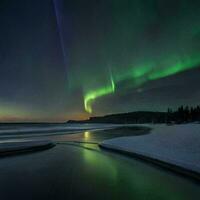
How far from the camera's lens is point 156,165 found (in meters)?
13.3

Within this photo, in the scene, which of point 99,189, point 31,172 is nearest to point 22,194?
point 99,189

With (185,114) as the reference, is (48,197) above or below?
below

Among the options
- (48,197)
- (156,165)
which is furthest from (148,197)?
(156,165)

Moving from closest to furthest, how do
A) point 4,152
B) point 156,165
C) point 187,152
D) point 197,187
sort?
1. point 197,187
2. point 156,165
3. point 187,152
4. point 4,152

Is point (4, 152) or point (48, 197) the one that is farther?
point (4, 152)

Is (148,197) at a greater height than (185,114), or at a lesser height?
lesser

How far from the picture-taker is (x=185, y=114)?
370 ft

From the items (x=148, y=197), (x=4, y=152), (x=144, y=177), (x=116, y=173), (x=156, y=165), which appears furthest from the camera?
(x=4, y=152)

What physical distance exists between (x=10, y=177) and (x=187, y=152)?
11.7 meters

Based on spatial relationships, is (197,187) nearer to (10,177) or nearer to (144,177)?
(144,177)

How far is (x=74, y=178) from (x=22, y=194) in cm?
315

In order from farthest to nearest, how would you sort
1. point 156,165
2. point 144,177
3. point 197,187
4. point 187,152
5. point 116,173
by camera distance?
point 187,152, point 156,165, point 116,173, point 144,177, point 197,187

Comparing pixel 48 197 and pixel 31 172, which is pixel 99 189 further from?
pixel 31 172

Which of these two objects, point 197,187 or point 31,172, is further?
point 31,172
